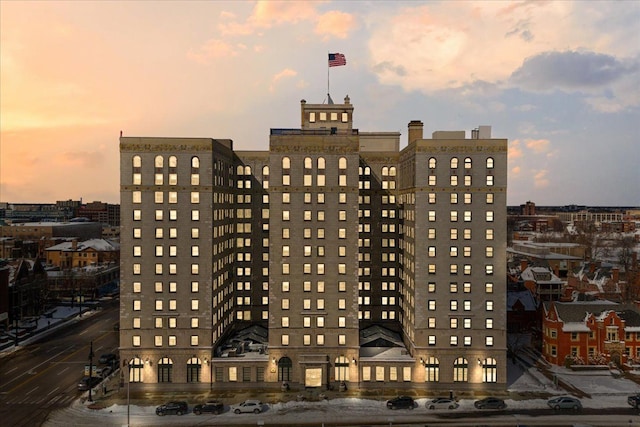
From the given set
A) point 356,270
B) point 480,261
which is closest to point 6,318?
point 356,270

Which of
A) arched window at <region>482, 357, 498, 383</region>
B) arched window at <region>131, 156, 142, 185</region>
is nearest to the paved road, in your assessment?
arched window at <region>131, 156, 142, 185</region>

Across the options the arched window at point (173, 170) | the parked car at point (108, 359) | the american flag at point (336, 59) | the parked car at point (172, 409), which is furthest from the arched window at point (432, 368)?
the parked car at point (108, 359)

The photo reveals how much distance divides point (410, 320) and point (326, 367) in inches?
640

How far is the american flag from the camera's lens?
81188 mm

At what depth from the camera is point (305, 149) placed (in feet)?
236

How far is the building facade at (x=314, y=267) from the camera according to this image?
6881 cm

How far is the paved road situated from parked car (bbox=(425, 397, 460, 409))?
171 feet

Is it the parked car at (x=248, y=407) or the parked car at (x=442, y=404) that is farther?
the parked car at (x=442, y=404)

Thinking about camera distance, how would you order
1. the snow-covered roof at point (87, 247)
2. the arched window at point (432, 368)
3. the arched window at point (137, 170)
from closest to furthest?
1. the arched window at point (137, 170)
2. the arched window at point (432, 368)
3. the snow-covered roof at point (87, 247)

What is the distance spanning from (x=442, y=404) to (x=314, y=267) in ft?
90.1

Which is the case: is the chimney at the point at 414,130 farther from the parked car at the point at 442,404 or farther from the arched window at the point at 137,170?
the arched window at the point at 137,170

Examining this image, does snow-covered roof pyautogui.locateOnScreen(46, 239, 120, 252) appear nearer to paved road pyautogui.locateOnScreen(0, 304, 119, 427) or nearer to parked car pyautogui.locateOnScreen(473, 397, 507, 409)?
paved road pyautogui.locateOnScreen(0, 304, 119, 427)

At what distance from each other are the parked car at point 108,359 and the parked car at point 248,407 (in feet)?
104

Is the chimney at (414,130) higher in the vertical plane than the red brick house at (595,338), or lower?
higher
